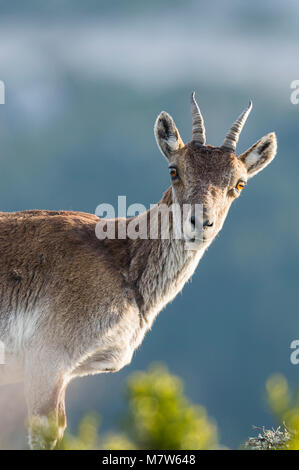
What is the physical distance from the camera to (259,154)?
12.8 m

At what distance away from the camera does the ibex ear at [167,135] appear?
1233 centimetres

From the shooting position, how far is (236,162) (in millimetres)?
11812

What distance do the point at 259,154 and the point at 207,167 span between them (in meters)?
1.79

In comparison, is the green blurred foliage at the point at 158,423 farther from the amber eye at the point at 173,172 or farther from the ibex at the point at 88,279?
the amber eye at the point at 173,172

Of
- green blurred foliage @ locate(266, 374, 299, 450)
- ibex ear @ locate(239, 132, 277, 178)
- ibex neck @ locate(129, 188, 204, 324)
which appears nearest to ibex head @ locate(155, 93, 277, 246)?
ibex ear @ locate(239, 132, 277, 178)

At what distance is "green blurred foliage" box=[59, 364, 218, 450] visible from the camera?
3.17m

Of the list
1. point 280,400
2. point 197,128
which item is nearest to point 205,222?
point 197,128

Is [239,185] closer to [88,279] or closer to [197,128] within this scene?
[197,128]

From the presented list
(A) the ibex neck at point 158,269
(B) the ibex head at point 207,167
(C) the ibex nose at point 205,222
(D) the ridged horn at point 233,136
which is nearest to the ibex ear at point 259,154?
(B) the ibex head at point 207,167

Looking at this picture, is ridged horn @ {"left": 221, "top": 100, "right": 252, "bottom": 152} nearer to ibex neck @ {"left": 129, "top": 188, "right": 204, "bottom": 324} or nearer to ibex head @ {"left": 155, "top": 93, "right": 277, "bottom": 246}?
ibex head @ {"left": 155, "top": 93, "right": 277, "bottom": 246}

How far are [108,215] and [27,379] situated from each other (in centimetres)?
385

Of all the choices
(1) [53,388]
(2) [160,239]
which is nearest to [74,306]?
(1) [53,388]

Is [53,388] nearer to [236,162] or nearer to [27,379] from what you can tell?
[27,379]
